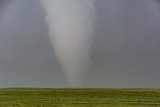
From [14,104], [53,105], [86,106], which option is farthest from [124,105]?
[14,104]

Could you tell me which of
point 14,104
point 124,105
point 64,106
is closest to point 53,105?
point 64,106

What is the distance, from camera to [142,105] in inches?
1414

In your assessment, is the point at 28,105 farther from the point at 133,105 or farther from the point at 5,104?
the point at 133,105

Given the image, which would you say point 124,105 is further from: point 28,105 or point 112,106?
point 28,105

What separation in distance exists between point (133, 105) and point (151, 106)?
1645 mm

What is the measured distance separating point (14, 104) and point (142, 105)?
10.8 m

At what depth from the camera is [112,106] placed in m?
35.4

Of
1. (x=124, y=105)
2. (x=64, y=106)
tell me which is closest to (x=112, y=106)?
(x=124, y=105)

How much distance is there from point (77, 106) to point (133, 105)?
4.76m

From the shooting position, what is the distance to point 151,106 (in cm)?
3500

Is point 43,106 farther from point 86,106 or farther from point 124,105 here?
point 124,105

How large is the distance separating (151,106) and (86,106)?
212 inches

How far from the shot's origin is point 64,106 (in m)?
35.5

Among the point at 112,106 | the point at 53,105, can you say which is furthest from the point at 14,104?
the point at 112,106
